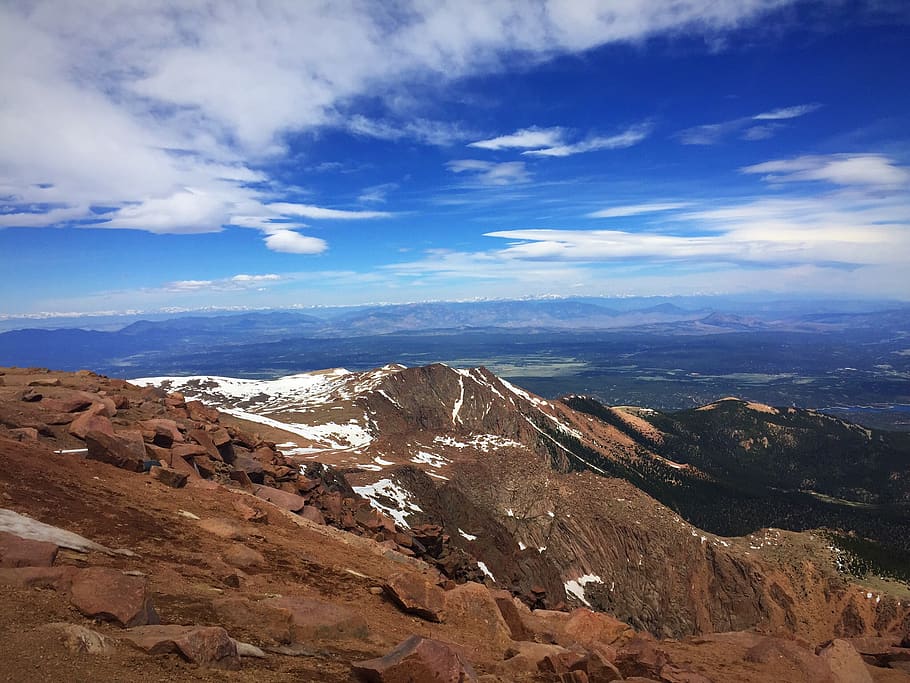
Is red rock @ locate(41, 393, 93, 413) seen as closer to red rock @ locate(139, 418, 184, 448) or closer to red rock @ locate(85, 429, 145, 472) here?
red rock @ locate(139, 418, 184, 448)

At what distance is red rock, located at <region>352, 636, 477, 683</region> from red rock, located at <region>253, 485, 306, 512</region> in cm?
1903

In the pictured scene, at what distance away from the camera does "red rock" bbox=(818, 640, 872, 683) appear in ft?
52.5

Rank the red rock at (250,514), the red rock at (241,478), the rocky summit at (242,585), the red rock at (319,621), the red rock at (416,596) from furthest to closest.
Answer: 1. the red rock at (241,478)
2. the red rock at (250,514)
3. the red rock at (416,596)
4. the red rock at (319,621)
5. the rocky summit at (242,585)

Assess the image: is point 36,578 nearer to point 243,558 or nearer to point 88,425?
point 243,558

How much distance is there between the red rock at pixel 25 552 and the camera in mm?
11164

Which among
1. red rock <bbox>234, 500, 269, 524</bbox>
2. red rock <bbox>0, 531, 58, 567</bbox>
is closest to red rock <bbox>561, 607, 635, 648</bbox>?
red rock <bbox>234, 500, 269, 524</bbox>

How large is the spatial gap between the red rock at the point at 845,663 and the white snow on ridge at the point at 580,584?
2899 inches

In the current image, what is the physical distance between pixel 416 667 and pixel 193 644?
4.39 meters

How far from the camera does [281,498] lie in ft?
93.4

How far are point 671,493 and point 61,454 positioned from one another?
7344 inches

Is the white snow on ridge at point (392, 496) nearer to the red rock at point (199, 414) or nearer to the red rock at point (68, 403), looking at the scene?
the red rock at point (199, 414)

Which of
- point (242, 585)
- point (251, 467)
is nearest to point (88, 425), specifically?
point (251, 467)

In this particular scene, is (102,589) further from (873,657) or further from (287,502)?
(873,657)

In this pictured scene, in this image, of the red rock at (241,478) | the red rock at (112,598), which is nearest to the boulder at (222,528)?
the red rock at (112,598)
